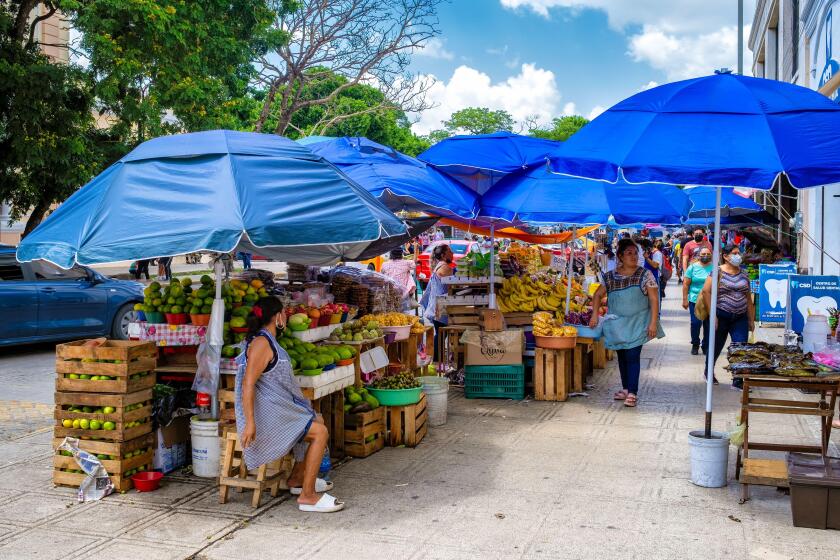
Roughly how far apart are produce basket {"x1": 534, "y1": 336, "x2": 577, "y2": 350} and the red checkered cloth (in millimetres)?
4568

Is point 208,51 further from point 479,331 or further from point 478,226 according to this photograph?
point 479,331

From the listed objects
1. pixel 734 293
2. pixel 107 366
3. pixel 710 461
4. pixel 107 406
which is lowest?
pixel 710 461

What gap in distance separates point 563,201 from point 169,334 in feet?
18.5

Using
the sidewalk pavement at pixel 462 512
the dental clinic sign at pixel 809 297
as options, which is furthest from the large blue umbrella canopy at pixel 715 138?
the dental clinic sign at pixel 809 297

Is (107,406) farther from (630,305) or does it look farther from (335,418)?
(630,305)

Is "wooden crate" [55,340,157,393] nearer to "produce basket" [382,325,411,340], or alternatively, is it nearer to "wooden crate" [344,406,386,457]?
"wooden crate" [344,406,386,457]

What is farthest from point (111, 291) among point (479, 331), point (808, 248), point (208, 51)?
point (808, 248)

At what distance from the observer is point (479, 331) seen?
10.4 m

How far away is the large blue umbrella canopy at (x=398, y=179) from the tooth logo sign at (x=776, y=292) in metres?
6.95

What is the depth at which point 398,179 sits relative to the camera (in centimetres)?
978

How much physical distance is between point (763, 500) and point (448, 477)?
2425 mm

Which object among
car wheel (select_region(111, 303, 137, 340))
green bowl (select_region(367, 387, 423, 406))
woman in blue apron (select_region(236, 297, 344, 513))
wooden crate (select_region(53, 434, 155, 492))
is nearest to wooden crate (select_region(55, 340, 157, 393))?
wooden crate (select_region(53, 434, 155, 492))

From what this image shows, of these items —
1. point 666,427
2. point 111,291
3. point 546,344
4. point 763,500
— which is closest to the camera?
point 763,500

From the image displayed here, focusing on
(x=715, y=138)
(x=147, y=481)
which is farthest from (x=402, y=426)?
(x=715, y=138)
